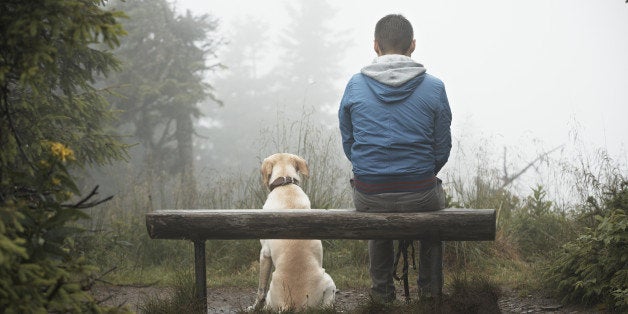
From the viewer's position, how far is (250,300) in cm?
526

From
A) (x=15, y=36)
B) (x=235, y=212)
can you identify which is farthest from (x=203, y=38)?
(x=15, y=36)

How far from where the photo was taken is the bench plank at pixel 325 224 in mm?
3721

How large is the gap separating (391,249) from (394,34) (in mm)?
1472

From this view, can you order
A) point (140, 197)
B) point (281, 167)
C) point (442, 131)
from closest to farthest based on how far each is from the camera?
point (442, 131) → point (281, 167) → point (140, 197)

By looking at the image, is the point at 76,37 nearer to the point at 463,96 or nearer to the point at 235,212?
the point at 235,212

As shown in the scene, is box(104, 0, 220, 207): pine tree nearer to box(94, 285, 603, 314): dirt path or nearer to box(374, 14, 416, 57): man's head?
box(94, 285, 603, 314): dirt path

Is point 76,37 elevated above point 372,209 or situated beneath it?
elevated above

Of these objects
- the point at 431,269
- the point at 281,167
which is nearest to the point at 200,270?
the point at 281,167

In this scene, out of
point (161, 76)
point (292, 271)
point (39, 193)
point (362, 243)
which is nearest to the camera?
point (39, 193)

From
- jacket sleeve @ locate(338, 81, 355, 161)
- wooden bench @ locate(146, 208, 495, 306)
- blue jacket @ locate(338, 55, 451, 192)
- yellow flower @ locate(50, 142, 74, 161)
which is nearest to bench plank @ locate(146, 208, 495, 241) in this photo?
wooden bench @ locate(146, 208, 495, 306)

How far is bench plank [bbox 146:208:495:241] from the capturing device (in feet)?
12.2

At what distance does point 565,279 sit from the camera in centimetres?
447

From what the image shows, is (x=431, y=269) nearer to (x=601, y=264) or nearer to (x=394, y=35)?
(x=601, y=264)

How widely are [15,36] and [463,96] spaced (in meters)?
71.4
